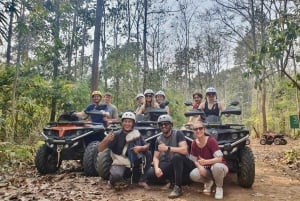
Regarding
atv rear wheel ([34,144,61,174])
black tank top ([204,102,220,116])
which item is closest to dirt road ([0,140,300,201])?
atv rear wheel ([34,144,61,174])

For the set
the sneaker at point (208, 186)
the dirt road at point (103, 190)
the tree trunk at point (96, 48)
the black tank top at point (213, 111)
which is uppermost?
the tree trunk at point (96, 48)

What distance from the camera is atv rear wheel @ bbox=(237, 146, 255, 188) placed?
532cm

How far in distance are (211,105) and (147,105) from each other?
1.51 meters

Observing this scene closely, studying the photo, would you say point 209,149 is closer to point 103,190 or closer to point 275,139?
point 103,190

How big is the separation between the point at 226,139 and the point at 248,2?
61.3ft

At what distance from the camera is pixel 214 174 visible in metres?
4.97

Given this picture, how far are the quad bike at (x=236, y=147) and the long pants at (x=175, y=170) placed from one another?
462 millimetres

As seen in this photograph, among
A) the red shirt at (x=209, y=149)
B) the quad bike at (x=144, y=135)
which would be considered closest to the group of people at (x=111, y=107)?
the quad bike at (x=144, y=135)

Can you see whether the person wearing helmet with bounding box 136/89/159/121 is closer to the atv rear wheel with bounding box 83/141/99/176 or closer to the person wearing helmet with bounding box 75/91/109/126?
the person wearing helmet with bounding box 75/91/109/126

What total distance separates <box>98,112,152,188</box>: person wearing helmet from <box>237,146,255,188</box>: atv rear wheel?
4.88ft

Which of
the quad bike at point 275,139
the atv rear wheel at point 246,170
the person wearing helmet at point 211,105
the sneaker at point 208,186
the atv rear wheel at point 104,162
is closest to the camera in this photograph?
the sneaker at point 208,186

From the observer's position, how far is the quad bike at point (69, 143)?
6504 mm

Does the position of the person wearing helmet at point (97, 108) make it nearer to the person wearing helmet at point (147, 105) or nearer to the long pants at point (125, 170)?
the person wearing helmet at point (147, 105)

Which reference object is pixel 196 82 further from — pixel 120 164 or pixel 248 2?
pixel 120 164
